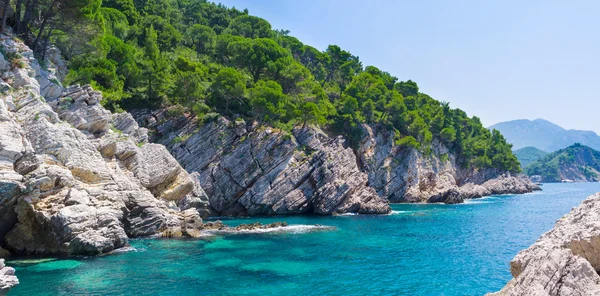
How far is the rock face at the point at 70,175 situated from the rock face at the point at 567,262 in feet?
83.2

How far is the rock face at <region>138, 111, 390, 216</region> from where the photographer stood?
5397 cm

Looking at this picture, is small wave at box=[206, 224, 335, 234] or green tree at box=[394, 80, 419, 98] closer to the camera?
small wave at box=[206, 224, 335, 234]

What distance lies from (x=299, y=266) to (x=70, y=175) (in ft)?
55.9

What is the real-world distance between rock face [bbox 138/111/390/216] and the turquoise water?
43.5 feet

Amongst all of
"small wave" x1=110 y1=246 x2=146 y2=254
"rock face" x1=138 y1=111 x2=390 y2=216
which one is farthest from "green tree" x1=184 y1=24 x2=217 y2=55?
"small wave" x1=110 y1=246 x2=146 y2=254

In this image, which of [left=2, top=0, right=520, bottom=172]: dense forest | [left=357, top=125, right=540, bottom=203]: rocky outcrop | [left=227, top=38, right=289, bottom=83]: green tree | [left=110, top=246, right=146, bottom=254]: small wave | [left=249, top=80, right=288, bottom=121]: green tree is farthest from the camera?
[left=357, top=125, right=540, bottom=203]: rocky outcrop

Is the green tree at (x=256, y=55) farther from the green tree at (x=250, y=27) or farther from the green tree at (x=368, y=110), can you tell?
the green tree at (x=250, y=27)

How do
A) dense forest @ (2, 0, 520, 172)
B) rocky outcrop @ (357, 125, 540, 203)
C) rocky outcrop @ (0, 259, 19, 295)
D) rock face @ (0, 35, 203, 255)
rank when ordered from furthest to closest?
rocky outcrop @ (357, 125, 540, 203), dense forest @ (2, 0, 520, 172), rock face @ (0, 35, 203, 255), rocky outcrop @ (0, 259, 19, 295)

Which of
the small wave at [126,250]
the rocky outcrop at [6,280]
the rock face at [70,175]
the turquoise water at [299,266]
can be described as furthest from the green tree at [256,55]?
the rocky outcrop at [6,280]

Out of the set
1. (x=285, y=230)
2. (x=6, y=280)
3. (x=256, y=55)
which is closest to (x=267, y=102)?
(x=256, y=55)

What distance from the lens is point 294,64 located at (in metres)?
75.0

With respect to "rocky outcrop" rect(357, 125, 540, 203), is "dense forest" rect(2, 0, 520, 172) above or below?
above

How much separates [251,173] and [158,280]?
32.5 m

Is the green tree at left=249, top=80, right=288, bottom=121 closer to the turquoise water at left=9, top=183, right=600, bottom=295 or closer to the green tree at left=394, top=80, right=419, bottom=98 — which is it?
the turquoise water at left=9, top=183, right=600, bottom=295
